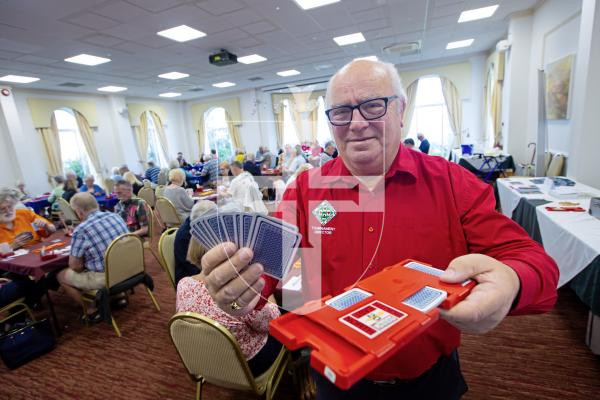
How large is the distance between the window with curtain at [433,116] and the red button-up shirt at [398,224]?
10.8 m

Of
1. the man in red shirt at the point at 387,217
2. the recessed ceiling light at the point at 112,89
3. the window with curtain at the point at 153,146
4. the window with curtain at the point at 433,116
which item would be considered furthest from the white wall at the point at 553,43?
the window with curtain at the point at 153,146

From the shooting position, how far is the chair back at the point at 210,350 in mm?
1333

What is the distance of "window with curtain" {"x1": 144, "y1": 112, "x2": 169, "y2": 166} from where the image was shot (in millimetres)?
12050

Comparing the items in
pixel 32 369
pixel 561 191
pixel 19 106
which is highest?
pixel 19 106

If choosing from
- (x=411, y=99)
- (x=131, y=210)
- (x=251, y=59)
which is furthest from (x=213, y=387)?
(x=411, y=99)

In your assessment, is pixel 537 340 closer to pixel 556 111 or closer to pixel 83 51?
pixel 556 111

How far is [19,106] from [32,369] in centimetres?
922

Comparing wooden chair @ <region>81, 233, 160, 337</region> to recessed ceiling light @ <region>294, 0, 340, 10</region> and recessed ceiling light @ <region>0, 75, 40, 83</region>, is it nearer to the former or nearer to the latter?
recessed ceiling light @ <region>294, 0, 340, 10</region>

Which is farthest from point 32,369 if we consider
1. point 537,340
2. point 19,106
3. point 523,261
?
point 19,106

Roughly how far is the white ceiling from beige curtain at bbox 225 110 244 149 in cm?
244

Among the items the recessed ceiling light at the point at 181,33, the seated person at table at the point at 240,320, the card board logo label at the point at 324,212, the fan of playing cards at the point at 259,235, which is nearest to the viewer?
the fan of playing cards at the point at 259,235

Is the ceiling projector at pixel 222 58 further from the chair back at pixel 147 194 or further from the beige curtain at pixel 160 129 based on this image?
the beige curtain at pixel 160 129

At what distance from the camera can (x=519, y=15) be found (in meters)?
6.00

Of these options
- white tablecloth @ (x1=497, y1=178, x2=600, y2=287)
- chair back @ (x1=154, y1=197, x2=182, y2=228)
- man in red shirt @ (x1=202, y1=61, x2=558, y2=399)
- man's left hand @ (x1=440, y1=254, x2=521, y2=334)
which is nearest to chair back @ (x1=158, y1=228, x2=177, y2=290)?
chair back @ (x1=154, y1=197, x2=182, y2=228)
